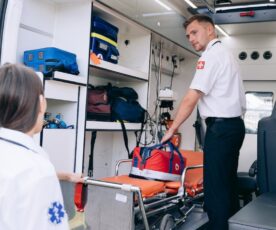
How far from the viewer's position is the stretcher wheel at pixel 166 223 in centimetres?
233

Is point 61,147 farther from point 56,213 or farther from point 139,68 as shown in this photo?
point 56,213

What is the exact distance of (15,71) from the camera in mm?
1020

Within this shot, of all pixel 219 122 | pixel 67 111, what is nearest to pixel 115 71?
pixel 67 111

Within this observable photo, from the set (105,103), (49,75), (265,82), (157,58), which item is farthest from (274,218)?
(265,82)

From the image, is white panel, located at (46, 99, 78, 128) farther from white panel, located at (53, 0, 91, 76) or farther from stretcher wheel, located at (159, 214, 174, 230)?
stretcher wheel, located at (159, 214, 174, 230)

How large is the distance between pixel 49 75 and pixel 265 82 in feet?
13.1

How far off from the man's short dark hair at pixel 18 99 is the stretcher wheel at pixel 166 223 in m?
1.55

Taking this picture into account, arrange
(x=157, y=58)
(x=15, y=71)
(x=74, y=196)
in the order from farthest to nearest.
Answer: (x=157, y=58), (x=74, y=196), (x=15, y=71)

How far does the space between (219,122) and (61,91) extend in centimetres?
141

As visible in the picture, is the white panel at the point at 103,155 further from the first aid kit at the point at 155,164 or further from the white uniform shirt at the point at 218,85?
the white uniform shirt at the point at 218,85

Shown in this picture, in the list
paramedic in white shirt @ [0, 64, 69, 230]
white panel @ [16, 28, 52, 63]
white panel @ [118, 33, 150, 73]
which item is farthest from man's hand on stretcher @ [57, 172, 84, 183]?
white panel @ [118, 33, 150, 73]

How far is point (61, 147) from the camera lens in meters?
3.06

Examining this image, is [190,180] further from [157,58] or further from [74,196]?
[157,58]

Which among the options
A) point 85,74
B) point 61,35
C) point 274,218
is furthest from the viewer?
point 61,35
